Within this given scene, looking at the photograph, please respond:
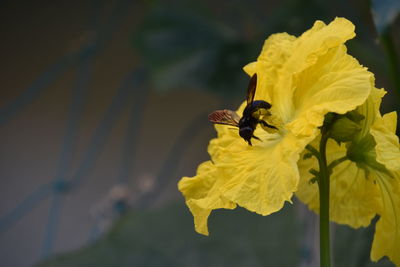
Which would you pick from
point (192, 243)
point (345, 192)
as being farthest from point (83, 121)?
point (345, 192)

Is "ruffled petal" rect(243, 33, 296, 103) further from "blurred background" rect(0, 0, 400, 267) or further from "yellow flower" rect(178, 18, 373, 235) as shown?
"blurred background" rect(0, 0, 400, 267)

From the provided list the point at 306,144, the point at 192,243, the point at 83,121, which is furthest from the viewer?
the point at 83,121

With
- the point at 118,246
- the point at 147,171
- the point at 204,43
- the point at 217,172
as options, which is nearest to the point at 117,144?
the point at 147,171

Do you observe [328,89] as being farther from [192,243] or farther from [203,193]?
[192,243]

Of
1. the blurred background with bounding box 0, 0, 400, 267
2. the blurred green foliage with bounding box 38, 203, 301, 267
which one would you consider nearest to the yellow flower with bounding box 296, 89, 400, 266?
the blurred green foliage with bounding box 38, 203, 301, 267

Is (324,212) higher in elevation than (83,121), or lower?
lower

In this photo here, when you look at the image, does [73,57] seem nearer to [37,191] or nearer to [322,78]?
[37,191]

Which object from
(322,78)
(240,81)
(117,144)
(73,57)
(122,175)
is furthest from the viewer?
(117,144)
